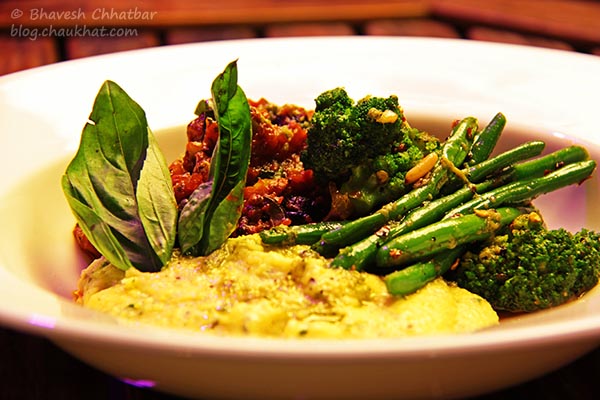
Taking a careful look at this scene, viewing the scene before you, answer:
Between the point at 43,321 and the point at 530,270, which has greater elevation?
the point at 43,321

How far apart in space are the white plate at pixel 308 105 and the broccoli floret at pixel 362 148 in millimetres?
766

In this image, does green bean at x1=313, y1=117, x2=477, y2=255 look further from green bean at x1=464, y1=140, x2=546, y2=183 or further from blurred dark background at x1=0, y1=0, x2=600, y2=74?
blurred dark background at x1=0, y1=0, x2=600, y2=74

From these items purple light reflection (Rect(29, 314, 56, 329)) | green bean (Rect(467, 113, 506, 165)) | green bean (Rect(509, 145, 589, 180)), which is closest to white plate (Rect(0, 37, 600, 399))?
purple light reflection (Rect(29, 314, 56, 329))

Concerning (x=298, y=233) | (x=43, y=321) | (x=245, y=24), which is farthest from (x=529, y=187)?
(x=245, y=24)

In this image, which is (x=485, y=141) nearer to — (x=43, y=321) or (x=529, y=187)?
(x=529, y=187)

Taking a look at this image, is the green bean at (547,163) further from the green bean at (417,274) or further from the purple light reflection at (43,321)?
the purple light reflection at (43,321)

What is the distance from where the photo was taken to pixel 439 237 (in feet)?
8.63

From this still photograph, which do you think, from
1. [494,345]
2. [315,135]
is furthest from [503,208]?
[494,345]

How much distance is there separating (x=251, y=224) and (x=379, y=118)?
71 centimetres

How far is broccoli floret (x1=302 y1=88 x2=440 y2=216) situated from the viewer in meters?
2.83

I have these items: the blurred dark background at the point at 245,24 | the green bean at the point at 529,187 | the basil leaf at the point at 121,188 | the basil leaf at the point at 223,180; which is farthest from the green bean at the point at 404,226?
the blurred dark background at the point at 245,24

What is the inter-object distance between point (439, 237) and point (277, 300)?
2.36 ft

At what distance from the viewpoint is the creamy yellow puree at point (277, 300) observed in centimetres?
219

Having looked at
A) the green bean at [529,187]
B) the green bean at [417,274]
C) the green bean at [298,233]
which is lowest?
the green bean at [417,274]
